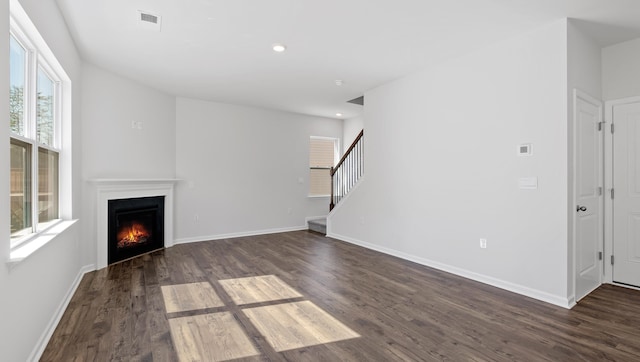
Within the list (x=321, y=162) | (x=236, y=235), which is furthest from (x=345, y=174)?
(x=236, y=235)

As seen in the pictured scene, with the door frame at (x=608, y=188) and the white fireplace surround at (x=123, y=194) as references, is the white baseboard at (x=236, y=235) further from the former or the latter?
the door frame at (x=608, y=188)

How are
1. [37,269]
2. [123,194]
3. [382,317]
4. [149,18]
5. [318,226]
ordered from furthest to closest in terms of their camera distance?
[318,226] → [123,194] → [149,18] → [382,317] → [37,269]

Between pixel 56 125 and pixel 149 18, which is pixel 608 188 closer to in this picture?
pixel 149 18

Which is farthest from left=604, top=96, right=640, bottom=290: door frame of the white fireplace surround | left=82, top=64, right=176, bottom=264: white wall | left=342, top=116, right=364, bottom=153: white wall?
left=82, top=64, right=176, bottom=264: white wall

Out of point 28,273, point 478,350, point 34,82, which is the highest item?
point 34,82

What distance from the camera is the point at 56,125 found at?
3.38 meters

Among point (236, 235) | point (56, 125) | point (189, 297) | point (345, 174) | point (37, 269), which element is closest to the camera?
point (37, 269)

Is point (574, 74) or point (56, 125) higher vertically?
point (574, 74)

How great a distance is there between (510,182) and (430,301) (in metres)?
1.57

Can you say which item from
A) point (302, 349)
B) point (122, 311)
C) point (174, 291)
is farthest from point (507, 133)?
point (122, 311)

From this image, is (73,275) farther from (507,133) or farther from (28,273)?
(507,133)

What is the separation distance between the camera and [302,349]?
7.48 feet

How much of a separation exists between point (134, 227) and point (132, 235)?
0.13 m

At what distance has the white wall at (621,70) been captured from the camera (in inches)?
135
